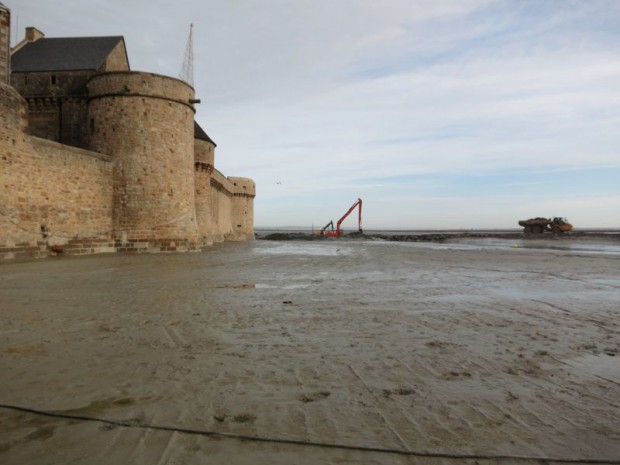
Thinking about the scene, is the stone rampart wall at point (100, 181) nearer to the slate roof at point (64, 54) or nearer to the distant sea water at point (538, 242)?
the slate roof at point (64, 54)

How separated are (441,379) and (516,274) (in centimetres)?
1000

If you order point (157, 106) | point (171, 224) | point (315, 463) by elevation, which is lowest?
point (315, 463)

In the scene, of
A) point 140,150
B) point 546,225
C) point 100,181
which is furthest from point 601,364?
point 546,225

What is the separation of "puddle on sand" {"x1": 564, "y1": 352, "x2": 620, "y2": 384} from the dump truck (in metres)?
62.9

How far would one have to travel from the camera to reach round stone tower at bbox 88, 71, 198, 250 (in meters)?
19.6

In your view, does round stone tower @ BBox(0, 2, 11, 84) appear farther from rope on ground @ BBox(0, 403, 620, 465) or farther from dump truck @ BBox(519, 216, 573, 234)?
dump truck @ BBox(519, 216, 573, 234)

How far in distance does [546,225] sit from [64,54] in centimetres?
6443

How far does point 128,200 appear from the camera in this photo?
1958 cm

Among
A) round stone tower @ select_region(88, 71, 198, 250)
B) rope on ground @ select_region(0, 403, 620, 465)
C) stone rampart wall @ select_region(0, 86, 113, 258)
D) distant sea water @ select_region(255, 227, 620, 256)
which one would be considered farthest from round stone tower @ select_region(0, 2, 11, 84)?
distant sea water @ select_region(255, 227, 620, 256)

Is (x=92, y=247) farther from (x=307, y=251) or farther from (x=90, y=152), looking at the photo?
(x=307, y=251)

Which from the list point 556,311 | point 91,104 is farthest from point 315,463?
point 91,104

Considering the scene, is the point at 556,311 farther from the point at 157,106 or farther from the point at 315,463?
the point at 157,106

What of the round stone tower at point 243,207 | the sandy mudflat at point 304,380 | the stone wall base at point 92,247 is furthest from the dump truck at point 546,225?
the sandy mudflat at point 304,380

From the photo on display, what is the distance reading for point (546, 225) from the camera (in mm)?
64375
